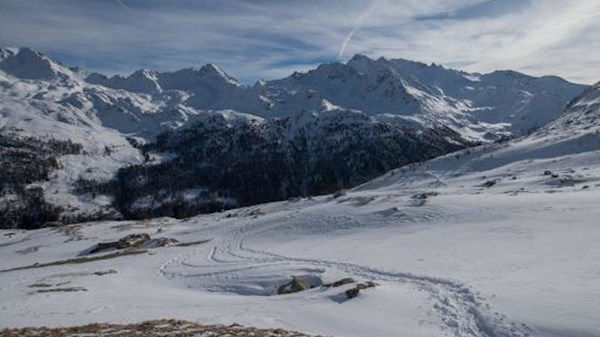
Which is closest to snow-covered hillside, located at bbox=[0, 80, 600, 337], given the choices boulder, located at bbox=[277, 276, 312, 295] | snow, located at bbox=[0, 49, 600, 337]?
snow, located at bbox=[0, 49, 600, 337]

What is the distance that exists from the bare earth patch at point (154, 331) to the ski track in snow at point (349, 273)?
8.51 metres

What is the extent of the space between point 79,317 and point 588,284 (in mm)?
29497

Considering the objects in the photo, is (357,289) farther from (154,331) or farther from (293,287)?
(154,331)

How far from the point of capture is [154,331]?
27.5 m

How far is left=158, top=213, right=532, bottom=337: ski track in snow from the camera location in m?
27.2

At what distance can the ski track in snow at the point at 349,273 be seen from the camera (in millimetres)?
27211

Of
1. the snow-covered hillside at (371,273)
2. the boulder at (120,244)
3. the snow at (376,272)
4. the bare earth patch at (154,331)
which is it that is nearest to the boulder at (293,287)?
the snow-covered hillside at (371,273)

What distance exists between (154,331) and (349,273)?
71.2ft

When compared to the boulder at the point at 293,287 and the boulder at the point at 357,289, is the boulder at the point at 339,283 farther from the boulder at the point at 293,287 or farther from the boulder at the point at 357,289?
the boulder at the point at 293,287

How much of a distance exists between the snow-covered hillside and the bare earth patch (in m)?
2.48

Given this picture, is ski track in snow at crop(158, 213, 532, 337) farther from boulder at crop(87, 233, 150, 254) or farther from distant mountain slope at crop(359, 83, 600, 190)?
distant mountain slope at crop(359, 83, 600, 190)

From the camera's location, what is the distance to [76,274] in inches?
2371

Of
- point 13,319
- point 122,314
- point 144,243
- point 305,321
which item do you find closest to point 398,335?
point 305,321

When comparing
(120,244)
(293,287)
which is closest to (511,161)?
(120,244)
